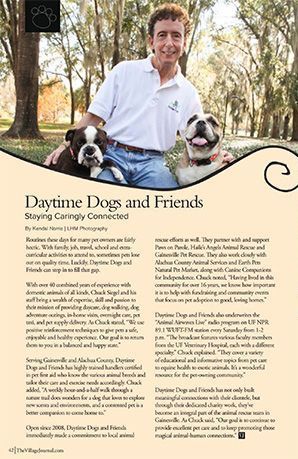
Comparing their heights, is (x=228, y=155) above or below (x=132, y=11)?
below

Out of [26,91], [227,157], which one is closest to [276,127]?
[227,157]

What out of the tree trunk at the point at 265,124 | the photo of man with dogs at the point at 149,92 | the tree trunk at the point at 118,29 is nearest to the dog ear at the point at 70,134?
the photo of man with dogs at the point at 149,92

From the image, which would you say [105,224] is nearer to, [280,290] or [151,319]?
[151,319]

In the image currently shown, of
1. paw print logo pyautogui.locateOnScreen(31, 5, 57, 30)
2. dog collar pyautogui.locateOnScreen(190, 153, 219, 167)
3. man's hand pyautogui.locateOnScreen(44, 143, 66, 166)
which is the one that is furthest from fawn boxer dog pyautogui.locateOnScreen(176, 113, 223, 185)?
paw print logo pyautogui.locateOnScreen(31, 5, 57, 30)

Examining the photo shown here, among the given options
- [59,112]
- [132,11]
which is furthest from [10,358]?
[132,11]

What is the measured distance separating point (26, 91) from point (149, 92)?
60cm

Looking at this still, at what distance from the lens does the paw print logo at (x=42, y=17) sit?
349 cm

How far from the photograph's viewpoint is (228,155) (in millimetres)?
3498

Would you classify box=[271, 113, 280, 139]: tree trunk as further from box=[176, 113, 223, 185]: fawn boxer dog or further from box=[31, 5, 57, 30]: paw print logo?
box=[31, 5, 57, 30]: paw print logo

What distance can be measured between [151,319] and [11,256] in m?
0.70

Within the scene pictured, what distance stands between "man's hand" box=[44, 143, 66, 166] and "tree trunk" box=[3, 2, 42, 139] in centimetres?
14

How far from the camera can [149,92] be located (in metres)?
3.44

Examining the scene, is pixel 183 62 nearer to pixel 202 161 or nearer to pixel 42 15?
pixel 202 161

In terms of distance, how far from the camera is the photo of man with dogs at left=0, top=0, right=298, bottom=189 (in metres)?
3.43
